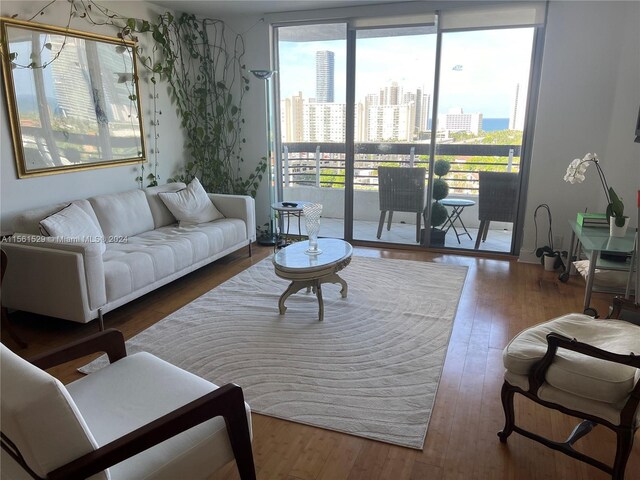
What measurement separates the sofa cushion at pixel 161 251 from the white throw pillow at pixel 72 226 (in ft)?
0.55

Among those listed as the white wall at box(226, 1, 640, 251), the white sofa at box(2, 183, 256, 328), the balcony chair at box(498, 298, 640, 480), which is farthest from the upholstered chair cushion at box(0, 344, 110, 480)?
the white wall at box(226, 1, 640, 251)

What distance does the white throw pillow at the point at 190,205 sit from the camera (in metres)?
4.19

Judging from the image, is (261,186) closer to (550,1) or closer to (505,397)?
(550,1)

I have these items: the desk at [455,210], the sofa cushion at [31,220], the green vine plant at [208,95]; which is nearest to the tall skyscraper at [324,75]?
the green vine plant at [208,95]

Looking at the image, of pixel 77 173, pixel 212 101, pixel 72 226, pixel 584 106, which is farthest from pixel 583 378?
pixel 212 101

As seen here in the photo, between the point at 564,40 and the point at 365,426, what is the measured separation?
150 inches

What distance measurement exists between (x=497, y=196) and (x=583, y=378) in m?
3.27

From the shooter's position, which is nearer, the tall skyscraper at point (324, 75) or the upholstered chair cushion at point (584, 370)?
the upholstered chair cushion at point (584, 370)

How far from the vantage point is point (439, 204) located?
4.85 m

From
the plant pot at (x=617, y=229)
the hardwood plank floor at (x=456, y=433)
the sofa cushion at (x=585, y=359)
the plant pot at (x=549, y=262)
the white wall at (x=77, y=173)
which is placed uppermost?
the white wall at (x=77, y=173)

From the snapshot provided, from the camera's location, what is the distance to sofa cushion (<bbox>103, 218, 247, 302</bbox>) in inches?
120

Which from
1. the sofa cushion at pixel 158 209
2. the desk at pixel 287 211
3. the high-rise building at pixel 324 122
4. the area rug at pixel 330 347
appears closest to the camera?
the area rug at pixel 330 347

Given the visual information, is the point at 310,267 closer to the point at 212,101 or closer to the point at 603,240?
the point at 603,240

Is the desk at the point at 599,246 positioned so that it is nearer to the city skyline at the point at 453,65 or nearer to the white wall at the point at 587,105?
the white wall at the point at 587,105
